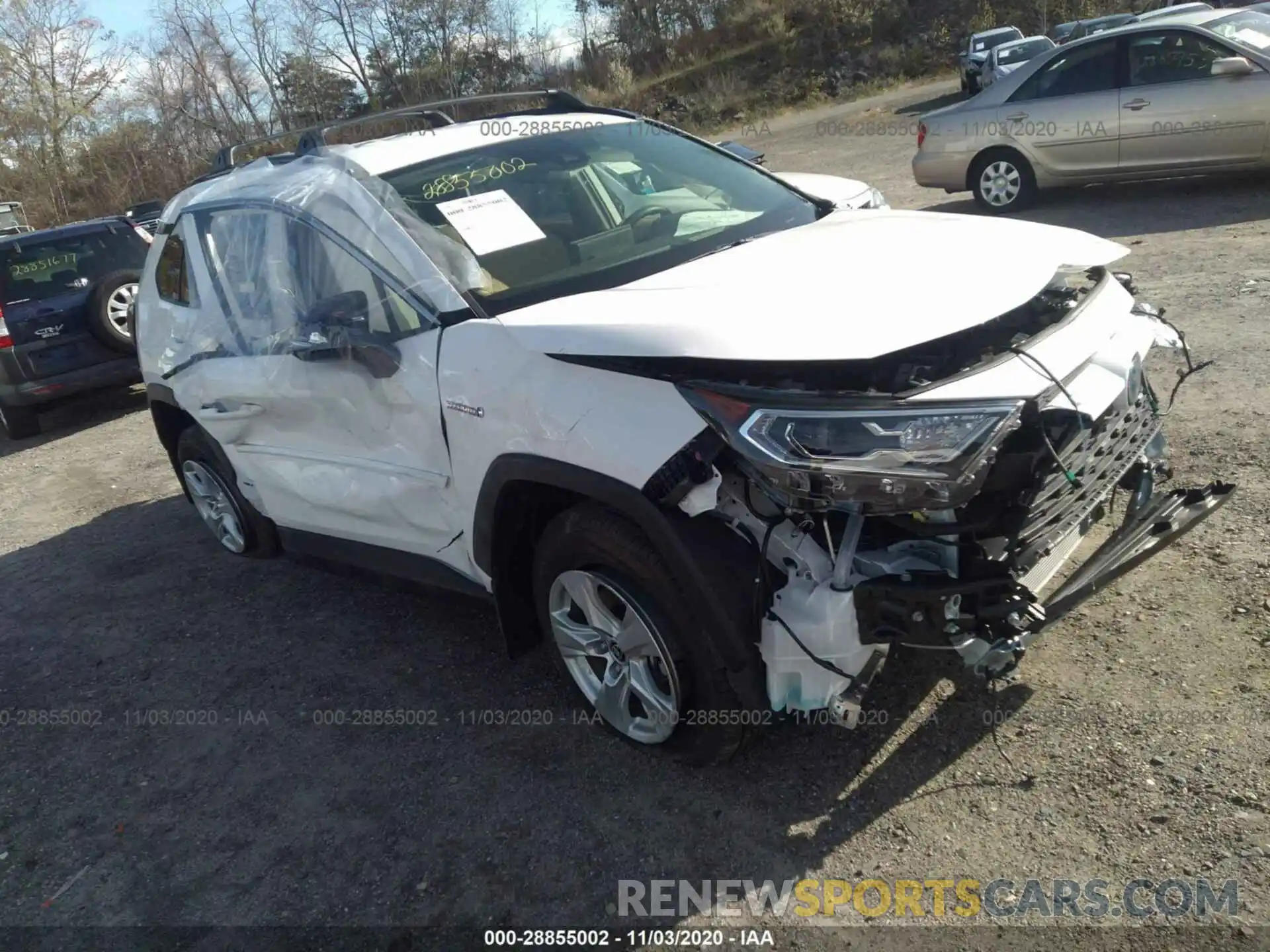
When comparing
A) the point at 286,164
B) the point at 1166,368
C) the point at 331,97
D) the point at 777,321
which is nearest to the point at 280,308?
the point at 286,164

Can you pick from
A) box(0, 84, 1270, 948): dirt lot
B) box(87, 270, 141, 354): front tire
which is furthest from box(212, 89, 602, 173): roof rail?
box(87, 270, 141, 354): front tire

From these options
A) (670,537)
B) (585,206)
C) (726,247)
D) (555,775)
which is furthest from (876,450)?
(585,206)

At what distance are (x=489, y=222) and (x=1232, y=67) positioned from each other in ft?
25.3

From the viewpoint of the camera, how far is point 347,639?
4.30 metres

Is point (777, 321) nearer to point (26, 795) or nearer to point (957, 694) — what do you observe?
point (957, 694)

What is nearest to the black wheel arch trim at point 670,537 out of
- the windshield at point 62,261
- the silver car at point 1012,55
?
the windshield at point 62,261

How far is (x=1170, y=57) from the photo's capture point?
876 centimetres

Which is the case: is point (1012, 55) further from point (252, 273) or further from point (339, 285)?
point (339, 285)

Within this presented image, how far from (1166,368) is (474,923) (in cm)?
→ 456

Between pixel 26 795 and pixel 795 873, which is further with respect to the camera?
pixel 26 795

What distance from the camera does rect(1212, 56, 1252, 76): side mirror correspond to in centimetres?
821

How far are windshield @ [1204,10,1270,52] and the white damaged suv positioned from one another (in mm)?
6608

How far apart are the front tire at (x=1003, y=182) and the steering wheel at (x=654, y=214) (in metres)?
7.10

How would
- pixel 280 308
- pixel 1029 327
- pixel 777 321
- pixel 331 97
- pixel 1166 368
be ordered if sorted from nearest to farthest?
1. pixel 777 321
2. pixel 1029 327
3. pixel 280 308
4. pixel 1166 368
5. pixel 331 97
